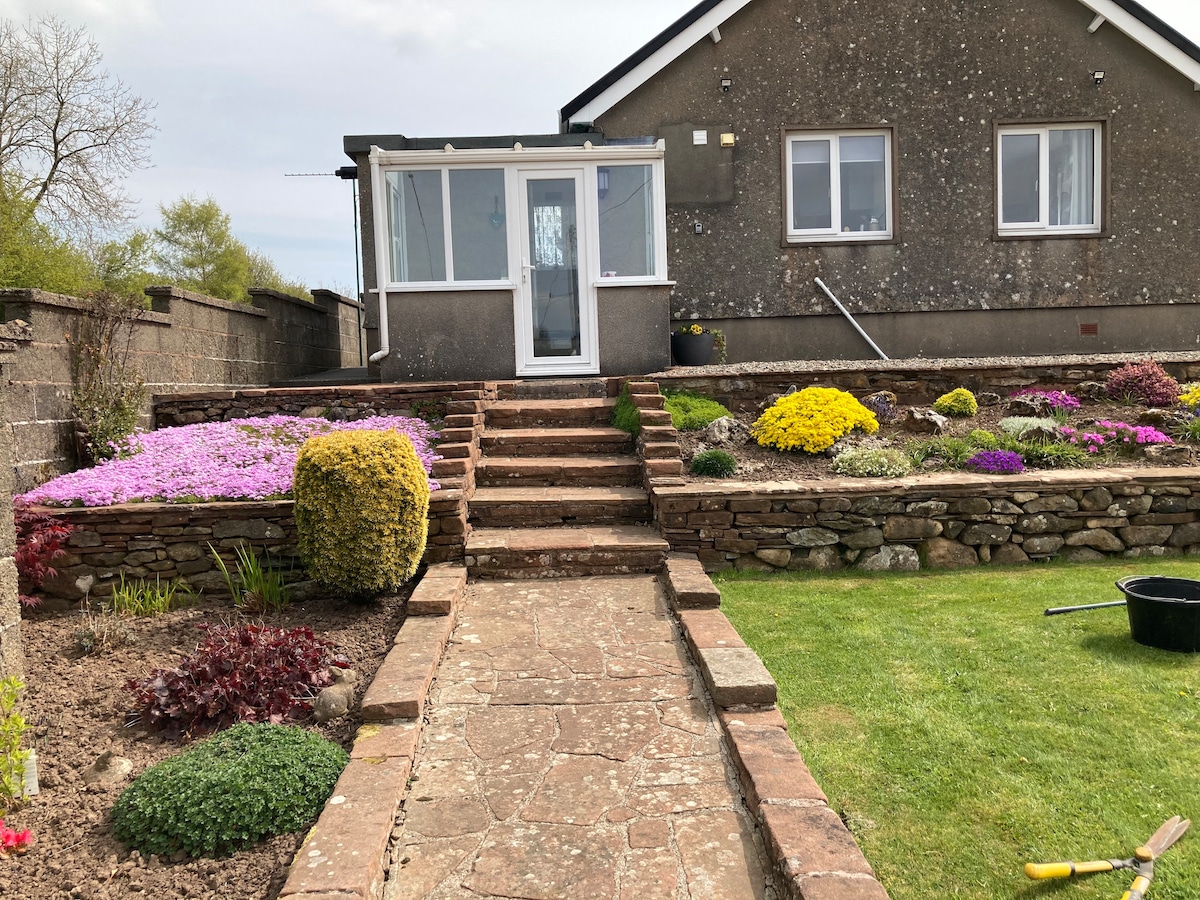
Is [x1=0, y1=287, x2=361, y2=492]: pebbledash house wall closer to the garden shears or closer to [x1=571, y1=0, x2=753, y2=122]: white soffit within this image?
[x1=571, y1=0, x2=753, y2=122]: white soffit

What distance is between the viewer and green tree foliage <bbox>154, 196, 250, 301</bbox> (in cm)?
2994

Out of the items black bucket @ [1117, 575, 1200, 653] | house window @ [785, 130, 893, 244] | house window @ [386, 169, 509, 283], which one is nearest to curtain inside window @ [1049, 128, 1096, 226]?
house window @ [785, 130, 893, 244]

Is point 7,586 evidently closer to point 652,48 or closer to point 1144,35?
point 652,48

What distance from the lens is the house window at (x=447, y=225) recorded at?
10008 mm

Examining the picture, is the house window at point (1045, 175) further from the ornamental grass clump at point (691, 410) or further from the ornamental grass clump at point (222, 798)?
the ornamental grass clump at point (222, 798)

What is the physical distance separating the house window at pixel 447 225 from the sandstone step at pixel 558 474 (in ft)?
11.3

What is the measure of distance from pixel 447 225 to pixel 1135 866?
30.1ft

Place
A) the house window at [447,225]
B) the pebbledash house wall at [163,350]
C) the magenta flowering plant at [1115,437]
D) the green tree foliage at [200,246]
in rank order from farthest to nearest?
the green tree foliage at [200,246] → the house window at [447,225] → the magenta flowering plant at [1115,437] → the pebbledash house wall at [163,350]

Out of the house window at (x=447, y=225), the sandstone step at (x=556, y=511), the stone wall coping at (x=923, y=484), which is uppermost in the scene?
the house window at (x=447, y=225)

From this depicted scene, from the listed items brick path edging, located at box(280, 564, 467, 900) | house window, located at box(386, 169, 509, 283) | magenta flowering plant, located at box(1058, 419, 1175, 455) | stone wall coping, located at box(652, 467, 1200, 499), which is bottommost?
brick path edging, located at box(280, 564, 467, 900)

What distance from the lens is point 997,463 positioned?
23.1 ft

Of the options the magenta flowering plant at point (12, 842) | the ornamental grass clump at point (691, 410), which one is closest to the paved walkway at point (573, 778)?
the magenta flowering plant at point (12, 842)

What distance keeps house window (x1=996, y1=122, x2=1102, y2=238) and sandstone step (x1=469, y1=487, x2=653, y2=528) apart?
8.14 metres

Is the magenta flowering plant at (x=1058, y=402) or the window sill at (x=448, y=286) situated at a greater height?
the window sill at (x=448, y=286)
